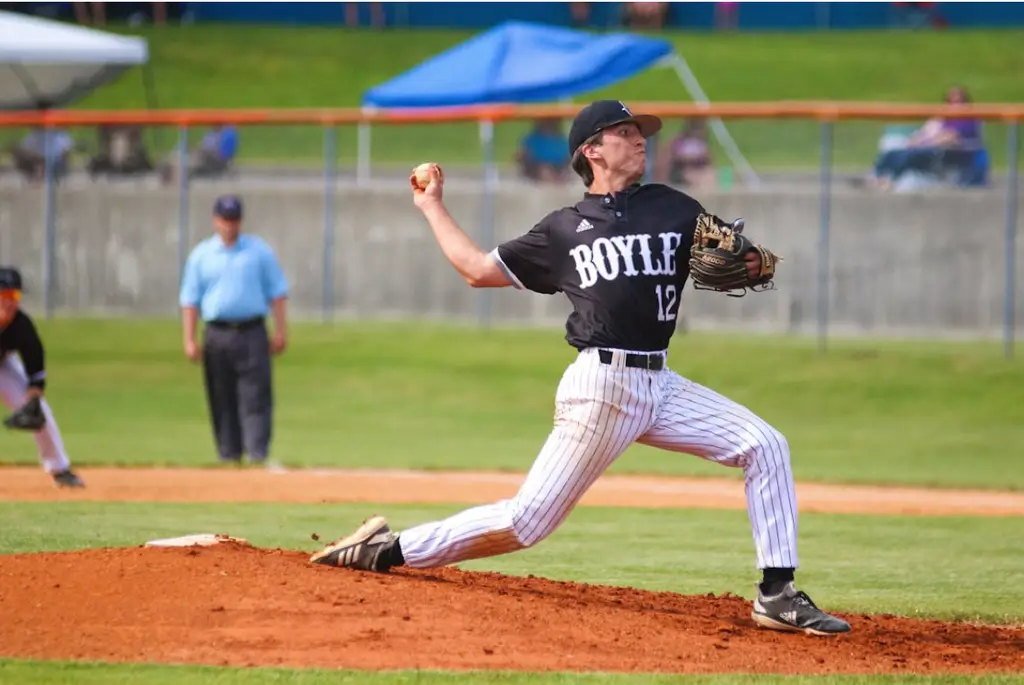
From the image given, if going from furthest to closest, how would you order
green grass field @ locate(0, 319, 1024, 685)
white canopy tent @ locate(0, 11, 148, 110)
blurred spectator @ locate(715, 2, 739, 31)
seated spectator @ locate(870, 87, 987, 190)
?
1. blurred spectator @ locate(715, 2, 739, 31)
2. white canopy tent @ locate(0, 11, 148, 110)
3. seated spectator @ locate(870, 87, 987, 190)
4. green grass field @ locate(0, 319, 1024, 685)

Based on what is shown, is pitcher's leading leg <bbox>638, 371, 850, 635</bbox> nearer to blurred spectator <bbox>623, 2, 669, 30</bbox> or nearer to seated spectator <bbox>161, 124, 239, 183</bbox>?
seated spectator <bbox>161, 124, 239, 183</bbox>

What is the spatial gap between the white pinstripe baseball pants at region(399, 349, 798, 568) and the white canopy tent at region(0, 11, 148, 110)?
59.4 ft

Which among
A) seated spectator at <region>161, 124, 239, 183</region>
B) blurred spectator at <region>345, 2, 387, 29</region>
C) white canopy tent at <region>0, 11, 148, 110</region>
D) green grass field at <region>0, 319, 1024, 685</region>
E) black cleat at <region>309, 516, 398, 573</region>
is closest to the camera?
black cleat at <region>309, 516, 398, 573</region>

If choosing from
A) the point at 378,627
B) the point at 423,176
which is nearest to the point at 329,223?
the point at 423,176

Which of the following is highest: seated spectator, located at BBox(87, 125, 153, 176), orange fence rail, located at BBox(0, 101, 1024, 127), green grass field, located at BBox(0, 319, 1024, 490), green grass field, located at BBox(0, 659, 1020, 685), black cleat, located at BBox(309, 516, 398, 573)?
orange fence rail, located at BBox(0, 101, 1024, 127)

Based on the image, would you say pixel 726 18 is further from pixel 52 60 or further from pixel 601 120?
pixel 601 120

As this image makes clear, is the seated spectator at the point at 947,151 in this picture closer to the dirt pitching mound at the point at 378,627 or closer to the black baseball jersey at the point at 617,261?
the dirt pitching mound at the point at 378,627

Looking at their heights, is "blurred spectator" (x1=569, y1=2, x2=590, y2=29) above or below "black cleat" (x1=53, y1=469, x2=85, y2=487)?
above

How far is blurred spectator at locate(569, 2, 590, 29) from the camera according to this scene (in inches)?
1517

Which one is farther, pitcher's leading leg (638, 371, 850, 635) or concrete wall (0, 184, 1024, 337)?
concrete wall (0, 184, 1024, 337)

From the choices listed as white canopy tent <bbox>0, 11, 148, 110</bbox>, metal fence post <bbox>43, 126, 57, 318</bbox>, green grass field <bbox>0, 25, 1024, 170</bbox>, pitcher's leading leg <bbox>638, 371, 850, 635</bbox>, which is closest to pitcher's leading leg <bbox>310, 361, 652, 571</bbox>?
pitcher's leading leg <bbox>638, 371, 850, 635</bbox>

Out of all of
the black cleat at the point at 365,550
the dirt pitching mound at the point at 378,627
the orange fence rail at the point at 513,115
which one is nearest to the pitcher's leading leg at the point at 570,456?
the dirt pitching mound at the point at 378,627

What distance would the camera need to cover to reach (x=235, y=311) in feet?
43.0

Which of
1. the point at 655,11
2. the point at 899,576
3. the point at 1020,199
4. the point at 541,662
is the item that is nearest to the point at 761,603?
the point at 541,662
